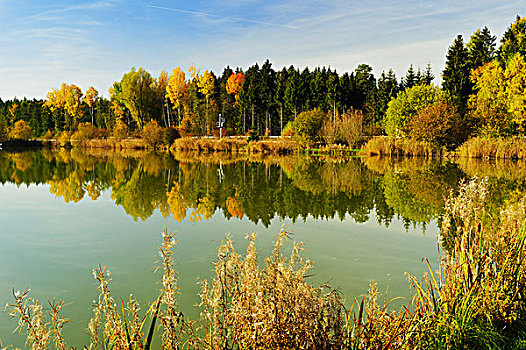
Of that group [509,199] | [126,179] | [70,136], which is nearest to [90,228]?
[126,179]

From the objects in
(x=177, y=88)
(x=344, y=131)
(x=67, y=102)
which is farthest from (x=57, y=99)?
(x=344, y=131)

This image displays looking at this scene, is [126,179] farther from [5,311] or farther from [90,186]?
[5,311]

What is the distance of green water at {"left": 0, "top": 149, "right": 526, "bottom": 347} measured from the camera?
19.5 ft

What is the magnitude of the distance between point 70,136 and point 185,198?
58.5 m

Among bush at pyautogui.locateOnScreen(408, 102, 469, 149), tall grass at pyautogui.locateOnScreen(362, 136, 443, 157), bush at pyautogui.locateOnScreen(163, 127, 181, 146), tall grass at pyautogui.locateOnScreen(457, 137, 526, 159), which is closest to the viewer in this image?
tall grass at pyautogui.locateOnScreen(457, 137, 526, 159)

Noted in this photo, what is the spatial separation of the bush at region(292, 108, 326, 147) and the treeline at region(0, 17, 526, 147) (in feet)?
2.01

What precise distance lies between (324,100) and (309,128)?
1810 cm

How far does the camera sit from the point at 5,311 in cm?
493

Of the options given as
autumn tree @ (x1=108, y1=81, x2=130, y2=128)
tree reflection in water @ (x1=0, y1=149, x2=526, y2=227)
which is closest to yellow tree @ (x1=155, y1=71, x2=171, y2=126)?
autumn tree @ (x1=108, y1=81, x2=130, y2=128)

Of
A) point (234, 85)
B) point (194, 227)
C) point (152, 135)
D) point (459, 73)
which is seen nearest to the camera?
point (194, 227)

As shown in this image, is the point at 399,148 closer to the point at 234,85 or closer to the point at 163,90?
the point at 234,85

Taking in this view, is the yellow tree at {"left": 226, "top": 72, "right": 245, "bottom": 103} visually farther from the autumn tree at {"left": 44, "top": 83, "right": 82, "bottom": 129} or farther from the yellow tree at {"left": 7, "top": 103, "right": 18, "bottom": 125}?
the yellow tree at {"left": 7, "top": 103, "right": 18, "bottom": 125}

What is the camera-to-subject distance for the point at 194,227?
9.52 metres

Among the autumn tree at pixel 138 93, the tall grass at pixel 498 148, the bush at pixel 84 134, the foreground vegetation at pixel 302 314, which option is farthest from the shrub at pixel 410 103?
the bush at pixel 84 134
